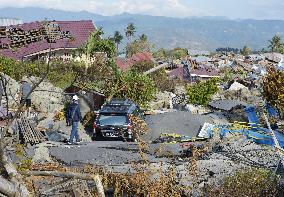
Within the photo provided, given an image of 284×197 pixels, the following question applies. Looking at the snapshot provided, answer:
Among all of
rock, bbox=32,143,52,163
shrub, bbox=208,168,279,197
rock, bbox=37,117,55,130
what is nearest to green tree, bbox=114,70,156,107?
rock, bbox=37,117,55,130

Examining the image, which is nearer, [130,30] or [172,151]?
[172,151]

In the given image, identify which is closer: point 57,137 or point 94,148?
point 94,148

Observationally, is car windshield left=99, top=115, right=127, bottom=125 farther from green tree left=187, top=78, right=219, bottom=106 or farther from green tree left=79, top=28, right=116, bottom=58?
green tree left=79, top=28, right=116, bottom=58

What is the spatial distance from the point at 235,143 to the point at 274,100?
8.09 meters

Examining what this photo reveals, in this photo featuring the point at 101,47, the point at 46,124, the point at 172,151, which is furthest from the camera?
the point at 101,47

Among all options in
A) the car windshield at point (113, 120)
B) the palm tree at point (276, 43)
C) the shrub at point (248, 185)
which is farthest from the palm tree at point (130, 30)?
the shrub at point (248, 185)

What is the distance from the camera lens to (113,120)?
55.0 feet

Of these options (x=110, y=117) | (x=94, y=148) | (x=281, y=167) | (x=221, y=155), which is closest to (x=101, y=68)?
(x=110, y=117)

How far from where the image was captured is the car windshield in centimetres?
1667

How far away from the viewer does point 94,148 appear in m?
14.7

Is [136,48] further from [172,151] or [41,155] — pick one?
[41,155]

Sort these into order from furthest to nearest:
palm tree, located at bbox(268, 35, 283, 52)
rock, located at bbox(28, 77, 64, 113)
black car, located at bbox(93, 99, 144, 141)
Result: palm tree, located at bbox(268, 35, 283, 52) → rock, located at bbox(28, 77, 64, 113) → black car, located at bbox(93, 99, 144, 141)

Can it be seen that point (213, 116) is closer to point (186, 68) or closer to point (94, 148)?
point (94, 148)

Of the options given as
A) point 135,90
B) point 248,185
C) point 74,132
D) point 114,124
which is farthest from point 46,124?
point 248,185
